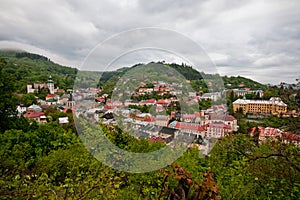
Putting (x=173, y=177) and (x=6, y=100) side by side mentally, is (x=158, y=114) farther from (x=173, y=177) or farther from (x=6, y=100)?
(x=6, y=100)

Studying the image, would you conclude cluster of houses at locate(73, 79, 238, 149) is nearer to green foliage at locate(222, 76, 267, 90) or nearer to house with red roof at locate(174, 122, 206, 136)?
house with red roof at locate(174, 122, 206, 136)

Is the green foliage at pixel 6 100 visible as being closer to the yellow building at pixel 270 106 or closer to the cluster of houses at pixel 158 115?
the cluster of houses at pixel 158 115

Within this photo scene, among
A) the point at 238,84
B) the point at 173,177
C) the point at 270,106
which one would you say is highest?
the point at 238,84

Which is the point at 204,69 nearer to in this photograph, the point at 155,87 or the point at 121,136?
the point at 155,87

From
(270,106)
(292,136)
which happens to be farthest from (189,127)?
(270,106)

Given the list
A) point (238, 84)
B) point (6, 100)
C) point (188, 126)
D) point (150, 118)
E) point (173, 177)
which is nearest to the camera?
point (173, 177)

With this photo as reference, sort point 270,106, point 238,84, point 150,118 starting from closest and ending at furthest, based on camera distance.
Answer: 1. point 150,118
2. point 270,106
3. point 238,84

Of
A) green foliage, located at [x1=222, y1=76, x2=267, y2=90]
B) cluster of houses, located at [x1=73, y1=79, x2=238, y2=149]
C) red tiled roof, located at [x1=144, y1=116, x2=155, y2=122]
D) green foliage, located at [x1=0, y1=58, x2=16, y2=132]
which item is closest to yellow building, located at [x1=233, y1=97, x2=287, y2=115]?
cluster of houses, located at [x1=73, y1=79, x2=238, y2=149]

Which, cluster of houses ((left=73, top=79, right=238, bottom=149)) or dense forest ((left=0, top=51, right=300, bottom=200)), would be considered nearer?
dense forest ((left=0, top=51, right=300, bottom=200))

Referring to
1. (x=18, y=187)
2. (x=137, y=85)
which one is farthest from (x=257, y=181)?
(x=18, y=187)

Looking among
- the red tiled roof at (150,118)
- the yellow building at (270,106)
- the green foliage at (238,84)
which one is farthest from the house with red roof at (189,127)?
the green foliage at (238,84)

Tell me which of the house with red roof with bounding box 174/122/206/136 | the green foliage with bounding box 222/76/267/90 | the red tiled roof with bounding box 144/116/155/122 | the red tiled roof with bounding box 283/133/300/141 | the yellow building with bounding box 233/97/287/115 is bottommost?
the red tiled roof with bounding box 283/133/300/141
